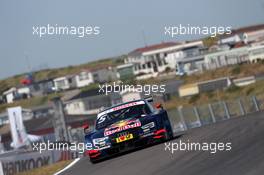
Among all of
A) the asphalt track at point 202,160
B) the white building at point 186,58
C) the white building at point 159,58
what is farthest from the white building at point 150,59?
the asphalt track at point 202,160

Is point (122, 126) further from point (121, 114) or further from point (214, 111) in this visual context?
point (214, 111)

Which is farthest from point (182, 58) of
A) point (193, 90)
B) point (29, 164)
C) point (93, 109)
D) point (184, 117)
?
point (29, 164)

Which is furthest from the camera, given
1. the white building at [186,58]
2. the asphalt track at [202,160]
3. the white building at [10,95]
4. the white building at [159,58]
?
the white building at [10,95]

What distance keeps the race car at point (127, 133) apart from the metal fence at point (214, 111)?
50.1 feet

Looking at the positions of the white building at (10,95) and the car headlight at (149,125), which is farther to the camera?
the white building at (10,95)

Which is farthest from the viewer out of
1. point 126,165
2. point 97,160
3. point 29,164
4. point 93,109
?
point 93,109

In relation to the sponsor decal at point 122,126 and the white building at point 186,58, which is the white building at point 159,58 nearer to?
the white building at point 186,58

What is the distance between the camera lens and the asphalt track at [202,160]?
40.6ft

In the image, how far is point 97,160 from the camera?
765 inches

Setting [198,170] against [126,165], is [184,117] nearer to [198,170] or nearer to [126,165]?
[126,165]

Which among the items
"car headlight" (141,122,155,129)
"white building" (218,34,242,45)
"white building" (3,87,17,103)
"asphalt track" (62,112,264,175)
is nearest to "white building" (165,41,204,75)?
"white building" (218,34,242,45)

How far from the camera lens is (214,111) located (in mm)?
35719

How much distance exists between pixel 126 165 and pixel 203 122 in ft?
64.3
